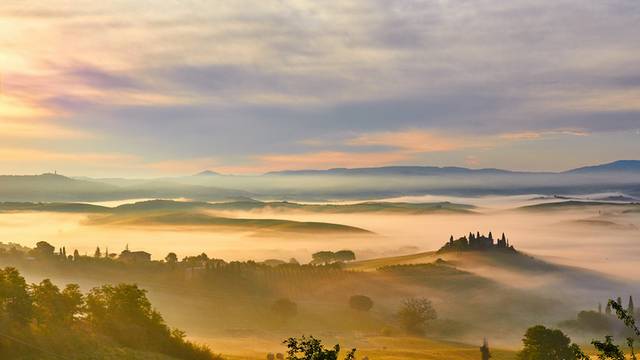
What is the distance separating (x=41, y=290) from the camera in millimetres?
102375

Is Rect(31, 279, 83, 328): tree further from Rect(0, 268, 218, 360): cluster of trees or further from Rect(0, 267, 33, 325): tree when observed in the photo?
Rect(0, 267, 33, 325): tree

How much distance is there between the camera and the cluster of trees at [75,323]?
8948cm

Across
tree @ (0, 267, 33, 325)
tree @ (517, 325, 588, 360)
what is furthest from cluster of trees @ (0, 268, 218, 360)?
tree @ (517, 325, 588, 360)

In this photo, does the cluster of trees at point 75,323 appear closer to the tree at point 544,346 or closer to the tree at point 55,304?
the tree at point 55,304

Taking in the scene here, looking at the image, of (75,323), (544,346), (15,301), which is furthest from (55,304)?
(544,346)

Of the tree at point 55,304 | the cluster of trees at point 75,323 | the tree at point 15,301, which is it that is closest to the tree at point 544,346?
the cluster of trees at point 75,323

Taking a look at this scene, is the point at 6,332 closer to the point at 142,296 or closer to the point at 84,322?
the point at 84,322

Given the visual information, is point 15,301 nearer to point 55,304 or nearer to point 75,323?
point 55,304

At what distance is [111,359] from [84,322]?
16.3 metres

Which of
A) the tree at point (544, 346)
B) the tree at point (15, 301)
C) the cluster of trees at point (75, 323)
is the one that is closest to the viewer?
the cluster of trees at point (75, 323)

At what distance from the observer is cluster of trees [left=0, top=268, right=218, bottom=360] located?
294ft

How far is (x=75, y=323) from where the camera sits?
103 meters

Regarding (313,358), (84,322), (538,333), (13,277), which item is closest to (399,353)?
(538,333)

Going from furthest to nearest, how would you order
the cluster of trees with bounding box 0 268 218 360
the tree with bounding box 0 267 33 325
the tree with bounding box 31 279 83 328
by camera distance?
1. the tree with bounding box 31 279 83 328
2. the tree with bounding box 0 267 33 325
3. the cluster of trees with bounding box 0 268 218 360
